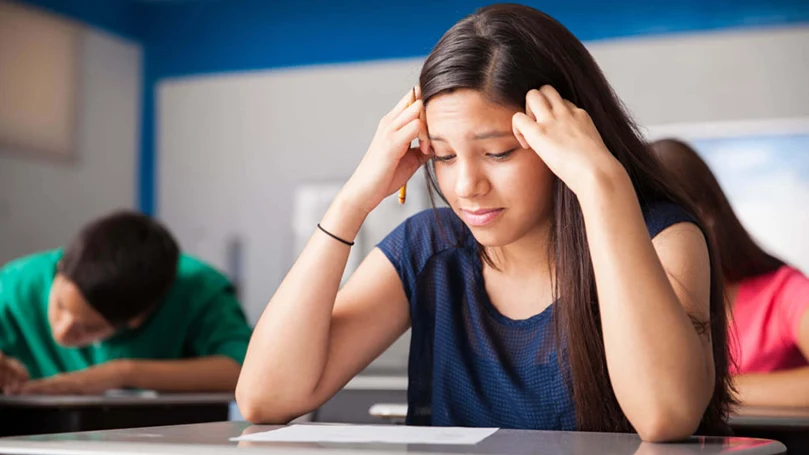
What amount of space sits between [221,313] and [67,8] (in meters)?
3.00

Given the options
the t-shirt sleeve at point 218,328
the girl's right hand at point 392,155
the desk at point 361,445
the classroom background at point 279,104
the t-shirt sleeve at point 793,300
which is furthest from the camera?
the classroom background at point 279,104

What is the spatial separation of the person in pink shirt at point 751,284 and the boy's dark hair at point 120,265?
4.03 feet

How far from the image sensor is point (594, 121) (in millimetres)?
1360

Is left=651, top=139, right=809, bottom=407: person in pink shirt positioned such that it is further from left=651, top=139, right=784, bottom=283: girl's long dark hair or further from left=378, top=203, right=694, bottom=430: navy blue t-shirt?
left=378, top=203, right=694, bottom=430: navy blue t-shirt

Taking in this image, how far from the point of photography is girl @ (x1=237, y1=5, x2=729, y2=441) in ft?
3.79

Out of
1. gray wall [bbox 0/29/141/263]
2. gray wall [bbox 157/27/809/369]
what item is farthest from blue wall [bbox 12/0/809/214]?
gray wall [bbox 157/27/809/369]

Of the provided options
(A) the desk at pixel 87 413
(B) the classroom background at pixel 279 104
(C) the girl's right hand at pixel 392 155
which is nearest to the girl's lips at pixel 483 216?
(C) the girl's right hand at pixel 392 155

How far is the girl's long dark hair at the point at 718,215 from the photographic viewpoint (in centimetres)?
221

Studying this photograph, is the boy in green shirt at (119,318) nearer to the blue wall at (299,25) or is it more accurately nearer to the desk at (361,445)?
the desk at (361,445)

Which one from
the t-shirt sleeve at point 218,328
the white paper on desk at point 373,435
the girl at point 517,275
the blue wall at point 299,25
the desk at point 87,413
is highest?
the blue wall at point 299,25

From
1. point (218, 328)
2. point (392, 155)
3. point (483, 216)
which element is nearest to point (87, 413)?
→ point (218, 328)

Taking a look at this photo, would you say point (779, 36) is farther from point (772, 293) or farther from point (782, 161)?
point (772, 293)

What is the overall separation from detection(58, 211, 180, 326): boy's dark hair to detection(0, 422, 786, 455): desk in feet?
4.37

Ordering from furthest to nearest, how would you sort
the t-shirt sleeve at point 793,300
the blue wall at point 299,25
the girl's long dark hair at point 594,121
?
the blue wall at point 299,25
the t-shirt sleeve at point 793,300
the girl's long dark hair at point 594,121
